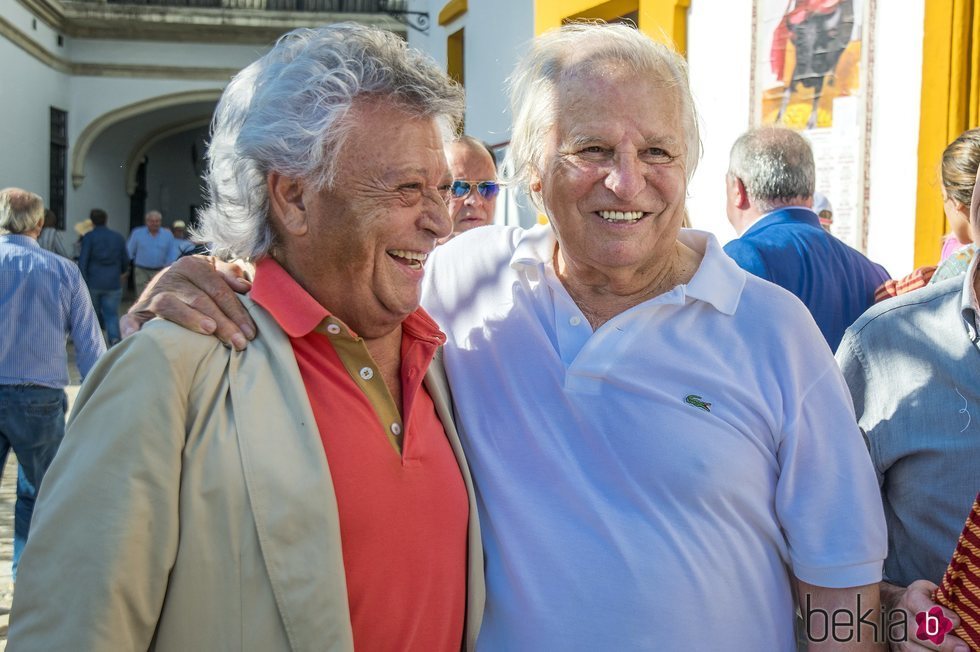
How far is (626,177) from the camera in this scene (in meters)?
1.99

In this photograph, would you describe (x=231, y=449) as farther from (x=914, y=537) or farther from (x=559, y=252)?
(x=914, y=537)

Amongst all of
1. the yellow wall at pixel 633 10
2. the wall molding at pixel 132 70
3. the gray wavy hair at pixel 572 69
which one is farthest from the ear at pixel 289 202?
the wall molding at pixel 132 70

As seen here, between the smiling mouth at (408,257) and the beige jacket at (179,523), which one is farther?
the smiling mouth at (408,257)

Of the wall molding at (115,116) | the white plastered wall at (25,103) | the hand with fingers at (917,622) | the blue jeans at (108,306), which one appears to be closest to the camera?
the hand with fingers at (917,622)

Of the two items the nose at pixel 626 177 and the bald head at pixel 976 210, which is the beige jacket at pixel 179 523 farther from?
the bald head at pixel 976 210

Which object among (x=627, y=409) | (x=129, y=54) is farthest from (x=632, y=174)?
(x=129, y=54)

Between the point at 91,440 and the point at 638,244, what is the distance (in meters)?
1.13

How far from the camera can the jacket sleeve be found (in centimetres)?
150

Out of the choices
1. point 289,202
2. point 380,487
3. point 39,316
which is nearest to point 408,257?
point 289,202

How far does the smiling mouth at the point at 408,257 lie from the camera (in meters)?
1.90

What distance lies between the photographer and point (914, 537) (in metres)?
1.99

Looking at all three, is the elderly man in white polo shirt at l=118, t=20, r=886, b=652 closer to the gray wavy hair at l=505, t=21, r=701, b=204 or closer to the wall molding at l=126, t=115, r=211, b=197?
the gray wavy hair at l=505, t=21, r=701, b=204

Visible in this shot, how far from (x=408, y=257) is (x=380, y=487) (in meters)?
0.46

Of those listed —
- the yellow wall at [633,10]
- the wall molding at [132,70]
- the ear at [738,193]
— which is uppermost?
the wall molding at [132,70]
